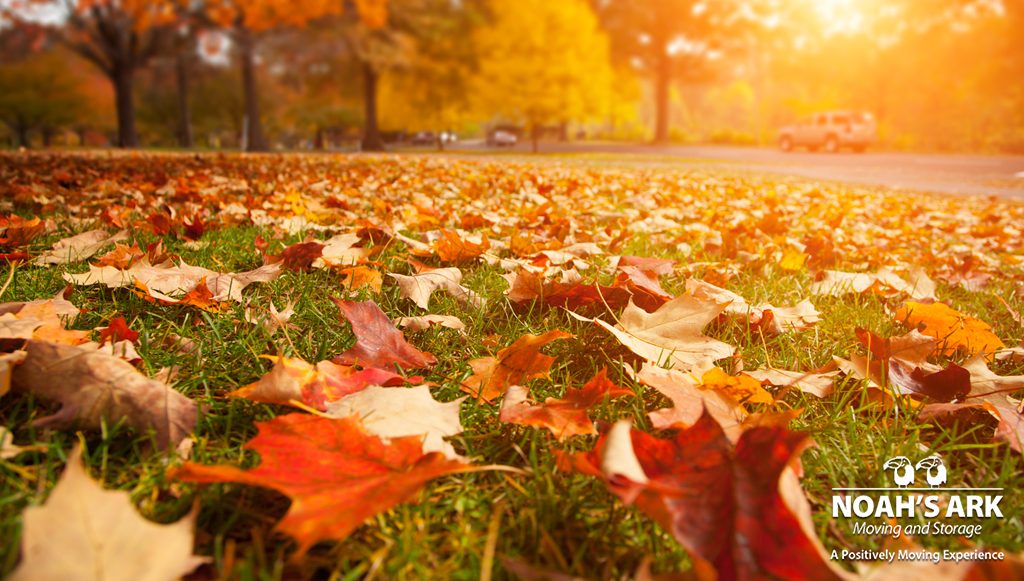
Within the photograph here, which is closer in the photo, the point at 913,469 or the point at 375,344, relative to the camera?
the point at 913,469

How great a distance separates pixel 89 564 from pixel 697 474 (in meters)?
0.57

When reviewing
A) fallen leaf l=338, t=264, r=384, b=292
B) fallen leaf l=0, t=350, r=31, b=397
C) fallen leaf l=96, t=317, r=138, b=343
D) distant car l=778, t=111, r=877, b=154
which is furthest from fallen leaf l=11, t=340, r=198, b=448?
distant car l=778, t=111, r=877, b=154

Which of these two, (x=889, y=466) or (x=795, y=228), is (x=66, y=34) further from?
(x=889, y=466)

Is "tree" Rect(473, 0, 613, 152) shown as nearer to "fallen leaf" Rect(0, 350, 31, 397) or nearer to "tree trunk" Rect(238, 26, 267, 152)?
"tree trunk" Rect(238, 26, 267, 152)

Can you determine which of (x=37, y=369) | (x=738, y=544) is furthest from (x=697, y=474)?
(x=37, y=369)

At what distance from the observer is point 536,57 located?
25.2 m

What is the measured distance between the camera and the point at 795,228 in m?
3.58

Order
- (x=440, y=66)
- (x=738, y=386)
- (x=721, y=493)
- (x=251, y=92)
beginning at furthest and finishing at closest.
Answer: (x=440, y=66) → (x=251, y=92) → (x=738, y=386) → (x=721, y=493)

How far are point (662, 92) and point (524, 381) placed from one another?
1406 inches

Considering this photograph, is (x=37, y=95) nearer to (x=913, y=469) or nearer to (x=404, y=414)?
(x=404, y=414)

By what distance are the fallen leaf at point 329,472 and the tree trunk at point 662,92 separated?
3363 cm

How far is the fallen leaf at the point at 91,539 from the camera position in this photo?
0.47 metres

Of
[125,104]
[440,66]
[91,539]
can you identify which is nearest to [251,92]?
[125,104]

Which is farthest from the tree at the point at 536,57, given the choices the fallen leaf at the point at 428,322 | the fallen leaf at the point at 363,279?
the fallen leaf at the point at 428,322
